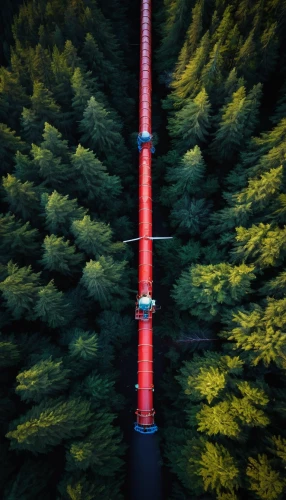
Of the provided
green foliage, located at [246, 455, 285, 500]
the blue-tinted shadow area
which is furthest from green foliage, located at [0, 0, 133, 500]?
green foliage, located at [246, 455, 285, 500]

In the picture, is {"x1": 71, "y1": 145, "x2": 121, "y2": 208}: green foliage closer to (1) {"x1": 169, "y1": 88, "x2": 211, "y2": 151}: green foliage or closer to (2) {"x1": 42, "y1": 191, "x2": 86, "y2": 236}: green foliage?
(2) {"x1": 42, "y1": 191, "x2": 86, "y2": 236}: green foliage

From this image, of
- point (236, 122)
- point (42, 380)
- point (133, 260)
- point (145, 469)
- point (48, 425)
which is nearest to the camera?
point (48, 425)

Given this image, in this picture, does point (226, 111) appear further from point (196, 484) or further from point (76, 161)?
point (196, 484)

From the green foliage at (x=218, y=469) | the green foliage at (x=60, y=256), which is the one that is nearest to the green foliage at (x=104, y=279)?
A: the green foliage at (x=60, y=256)

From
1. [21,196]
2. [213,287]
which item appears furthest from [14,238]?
[213,287]

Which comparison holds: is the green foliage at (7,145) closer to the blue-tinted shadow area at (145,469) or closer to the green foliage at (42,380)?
the green foliage at (42,380)

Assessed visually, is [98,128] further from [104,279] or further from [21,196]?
[104,279]
